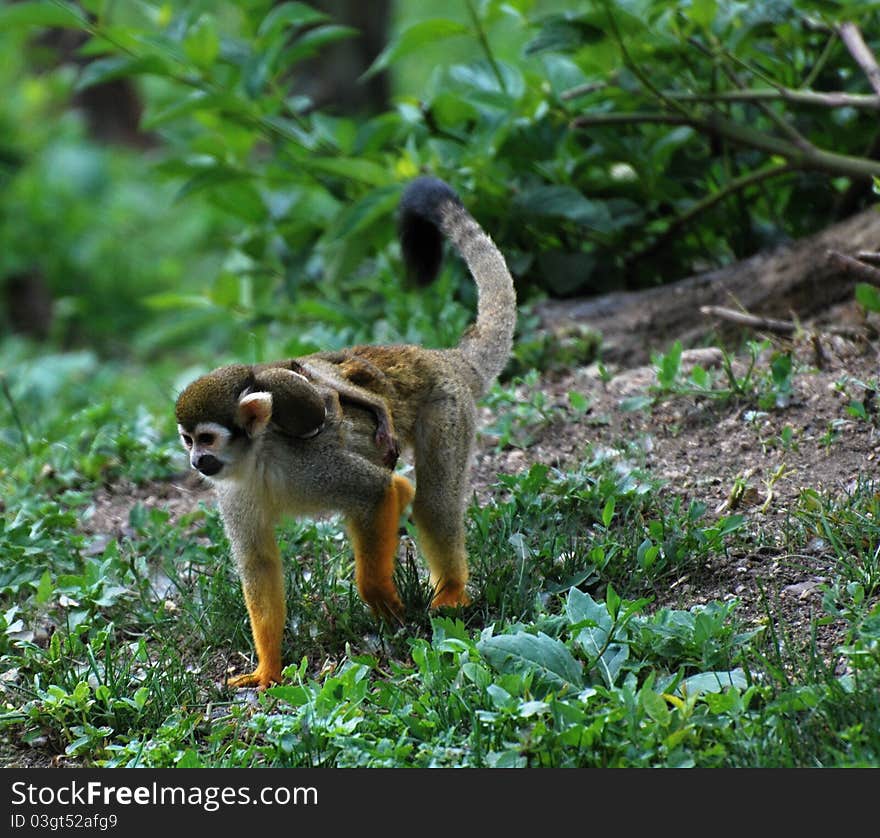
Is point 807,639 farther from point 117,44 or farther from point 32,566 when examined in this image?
point 117,44

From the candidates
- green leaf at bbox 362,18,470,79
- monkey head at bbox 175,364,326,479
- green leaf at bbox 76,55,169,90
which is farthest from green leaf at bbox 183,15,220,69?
monkey head at bbox 175,364,326,479

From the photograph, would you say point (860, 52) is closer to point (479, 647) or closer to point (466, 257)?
point (466, 257)

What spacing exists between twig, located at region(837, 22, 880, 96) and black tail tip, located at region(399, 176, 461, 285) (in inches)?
82.0

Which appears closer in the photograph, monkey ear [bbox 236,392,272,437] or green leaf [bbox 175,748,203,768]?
green leaf [bbox 175,748,203,768]

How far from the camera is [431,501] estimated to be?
13.8 feet

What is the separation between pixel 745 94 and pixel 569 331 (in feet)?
4.63

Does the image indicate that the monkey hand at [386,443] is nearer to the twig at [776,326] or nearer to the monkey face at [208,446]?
the monkey face at [208,446]

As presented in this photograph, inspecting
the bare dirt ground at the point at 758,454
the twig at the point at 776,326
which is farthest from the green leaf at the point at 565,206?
the twig at the point at 776,326

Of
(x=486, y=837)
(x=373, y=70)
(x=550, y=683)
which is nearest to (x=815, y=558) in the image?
(x=550, y=683)

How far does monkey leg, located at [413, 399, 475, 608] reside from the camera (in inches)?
165

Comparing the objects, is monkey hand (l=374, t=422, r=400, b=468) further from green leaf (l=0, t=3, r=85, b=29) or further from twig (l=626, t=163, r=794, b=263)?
green leaf (l=0, t=3, r=85, b=29)

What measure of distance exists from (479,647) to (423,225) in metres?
2.13

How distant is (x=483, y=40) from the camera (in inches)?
233

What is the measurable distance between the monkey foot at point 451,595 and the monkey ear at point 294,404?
710mm
